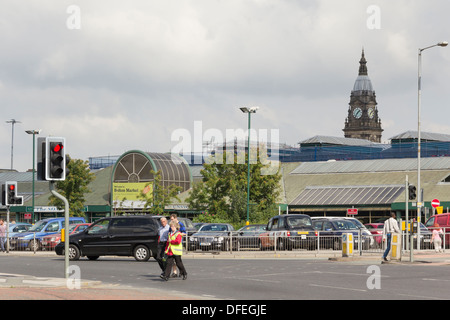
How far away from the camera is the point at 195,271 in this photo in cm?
2500

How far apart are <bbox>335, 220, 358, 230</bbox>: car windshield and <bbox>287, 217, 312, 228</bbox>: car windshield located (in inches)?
70.9

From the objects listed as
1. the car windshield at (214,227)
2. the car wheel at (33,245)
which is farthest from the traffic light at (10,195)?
the car windshield at (214,227)

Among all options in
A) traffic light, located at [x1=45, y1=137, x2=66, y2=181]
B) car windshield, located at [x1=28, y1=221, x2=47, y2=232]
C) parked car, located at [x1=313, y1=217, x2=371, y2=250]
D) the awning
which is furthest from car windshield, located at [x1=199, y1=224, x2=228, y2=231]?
the awning

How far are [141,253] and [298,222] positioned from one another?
30.4 ft

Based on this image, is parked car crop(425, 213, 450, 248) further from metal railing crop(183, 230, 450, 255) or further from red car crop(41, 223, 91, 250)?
red car crop(41, 223, 91, 250)

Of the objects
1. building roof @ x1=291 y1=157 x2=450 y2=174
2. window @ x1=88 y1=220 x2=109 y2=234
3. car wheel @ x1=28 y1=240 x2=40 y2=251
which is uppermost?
building roof @ x1=291 y1=157 x2=450 y2=174

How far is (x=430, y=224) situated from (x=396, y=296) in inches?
1047

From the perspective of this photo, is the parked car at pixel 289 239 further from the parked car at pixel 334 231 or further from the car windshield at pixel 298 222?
the parked car at pixel 334 231

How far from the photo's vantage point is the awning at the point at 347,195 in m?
64.4

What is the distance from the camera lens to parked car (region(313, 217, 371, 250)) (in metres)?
35.4

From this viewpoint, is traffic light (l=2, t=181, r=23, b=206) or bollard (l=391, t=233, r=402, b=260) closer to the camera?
bollard (l=391, t=233, r=402, b=260)

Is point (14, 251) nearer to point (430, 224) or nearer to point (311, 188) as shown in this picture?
point (430, 224)

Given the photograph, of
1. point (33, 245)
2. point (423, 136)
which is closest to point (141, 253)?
point (33, 245)

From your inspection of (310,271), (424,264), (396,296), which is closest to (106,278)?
(310,271)
